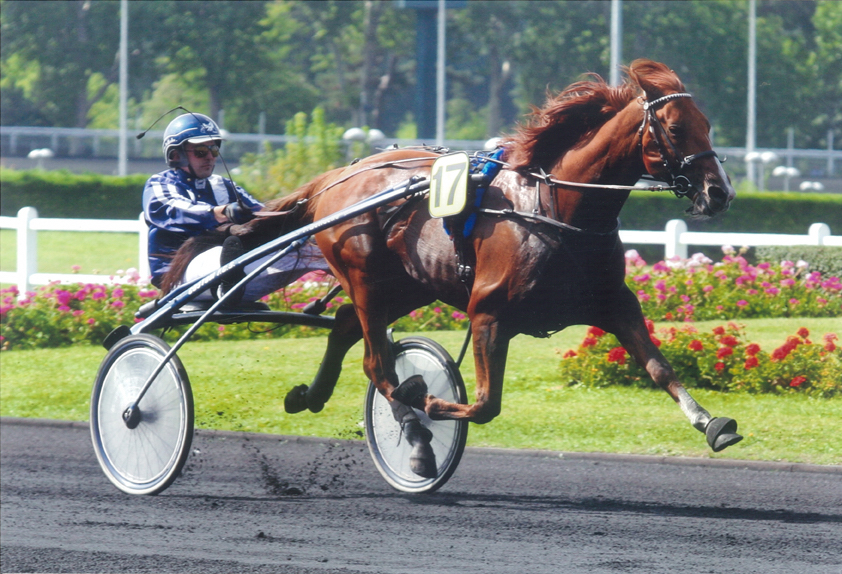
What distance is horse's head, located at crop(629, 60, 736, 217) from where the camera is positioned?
139 inches

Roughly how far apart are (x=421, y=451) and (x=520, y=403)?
7.51 ft

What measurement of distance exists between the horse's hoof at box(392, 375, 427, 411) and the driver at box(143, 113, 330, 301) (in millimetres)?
987

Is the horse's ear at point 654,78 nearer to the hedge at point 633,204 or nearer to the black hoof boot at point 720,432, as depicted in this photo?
the black hoof boot at point 720,432

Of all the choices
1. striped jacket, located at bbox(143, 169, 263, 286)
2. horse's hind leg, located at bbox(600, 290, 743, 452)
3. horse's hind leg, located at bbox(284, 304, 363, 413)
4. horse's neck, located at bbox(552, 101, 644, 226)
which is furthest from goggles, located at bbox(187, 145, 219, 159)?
horse's hind leg, located at bbox(600, 290, 743, 452)

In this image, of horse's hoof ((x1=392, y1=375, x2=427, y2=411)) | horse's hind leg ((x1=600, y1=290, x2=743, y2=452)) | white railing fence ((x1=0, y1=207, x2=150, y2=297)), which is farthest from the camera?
white railing fence ((x1=0, y1=207, x2=150, y2=297))

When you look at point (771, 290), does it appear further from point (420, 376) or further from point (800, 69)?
point (800, 69)

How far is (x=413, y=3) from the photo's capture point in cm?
2448

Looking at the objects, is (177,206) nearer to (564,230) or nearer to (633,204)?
(564,230)

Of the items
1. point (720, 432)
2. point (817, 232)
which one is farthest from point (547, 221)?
point (817, 232)

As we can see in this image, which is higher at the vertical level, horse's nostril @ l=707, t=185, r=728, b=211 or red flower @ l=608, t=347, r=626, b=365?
horse's nostril @ l=707, t=185, r=728, b=211

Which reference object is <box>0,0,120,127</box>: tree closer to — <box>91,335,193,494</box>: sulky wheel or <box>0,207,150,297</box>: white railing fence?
<box>0,207,150,297</box>: white railing fence


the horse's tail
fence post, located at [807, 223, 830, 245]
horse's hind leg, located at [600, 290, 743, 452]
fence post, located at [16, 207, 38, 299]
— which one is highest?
the horse's tail

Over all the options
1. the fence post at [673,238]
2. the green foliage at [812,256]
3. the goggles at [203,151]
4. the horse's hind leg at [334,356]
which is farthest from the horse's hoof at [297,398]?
the fence post at [673,238]

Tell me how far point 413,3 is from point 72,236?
1258 centimetres
